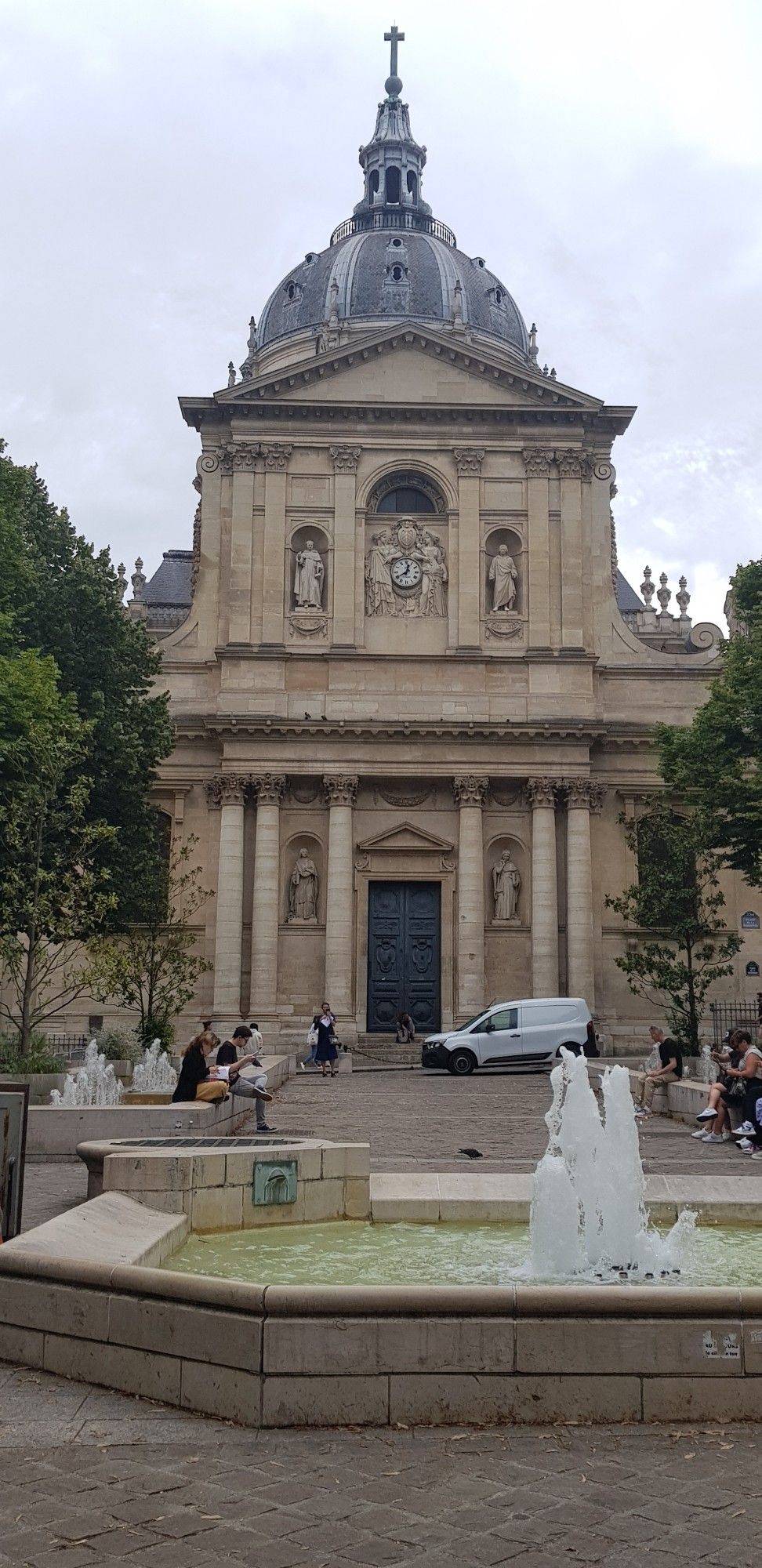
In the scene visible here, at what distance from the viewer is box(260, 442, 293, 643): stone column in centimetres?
4116

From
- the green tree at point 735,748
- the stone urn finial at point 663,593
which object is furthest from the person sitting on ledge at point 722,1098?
the stone urn finial at point 663,593

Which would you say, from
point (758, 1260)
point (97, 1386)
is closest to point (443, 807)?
point (758, 1260)

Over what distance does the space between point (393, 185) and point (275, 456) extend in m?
35.6

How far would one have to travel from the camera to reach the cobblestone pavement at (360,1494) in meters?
5.20

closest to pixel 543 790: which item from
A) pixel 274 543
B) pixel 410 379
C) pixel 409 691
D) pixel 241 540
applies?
pixel 409 691

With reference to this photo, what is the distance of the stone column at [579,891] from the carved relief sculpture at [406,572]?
260 inches

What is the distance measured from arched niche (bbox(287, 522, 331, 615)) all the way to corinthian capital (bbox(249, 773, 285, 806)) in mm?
4859

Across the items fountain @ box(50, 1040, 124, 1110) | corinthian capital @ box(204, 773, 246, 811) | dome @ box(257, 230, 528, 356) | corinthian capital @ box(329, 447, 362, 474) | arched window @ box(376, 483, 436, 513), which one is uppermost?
dome @ box(257, 230, 528, 356)

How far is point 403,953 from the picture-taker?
1603 inches

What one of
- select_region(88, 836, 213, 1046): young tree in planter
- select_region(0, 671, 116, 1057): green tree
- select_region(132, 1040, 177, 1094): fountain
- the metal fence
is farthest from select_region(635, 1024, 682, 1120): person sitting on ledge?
the metal fence

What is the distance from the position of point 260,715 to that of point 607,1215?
31.2 m

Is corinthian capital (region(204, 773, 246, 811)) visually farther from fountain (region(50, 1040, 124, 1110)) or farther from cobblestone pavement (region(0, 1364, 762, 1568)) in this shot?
cobblestone pavement (region(0, 1364, 762, 1568))

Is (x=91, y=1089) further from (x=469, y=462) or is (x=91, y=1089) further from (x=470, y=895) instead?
(x=469, y=462)

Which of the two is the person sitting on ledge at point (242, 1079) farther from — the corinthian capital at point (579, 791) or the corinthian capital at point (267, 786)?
the corinthian capital at point (579, 791)
